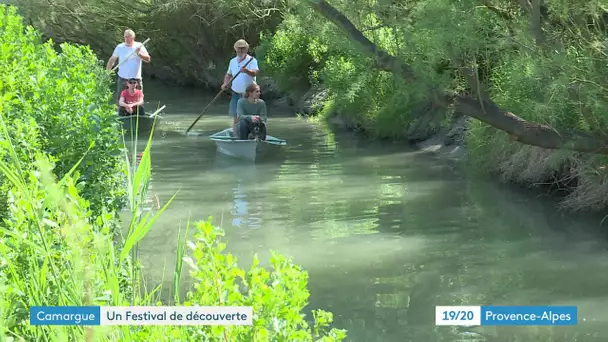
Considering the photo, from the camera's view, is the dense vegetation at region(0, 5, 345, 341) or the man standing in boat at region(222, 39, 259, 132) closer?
→ the dense vegetation at region(0, 5, 345, 341)

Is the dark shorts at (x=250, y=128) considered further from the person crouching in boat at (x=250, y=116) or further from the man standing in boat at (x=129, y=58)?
the man standing in boat at (x=129, y=58)

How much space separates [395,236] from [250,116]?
6096 millimetres

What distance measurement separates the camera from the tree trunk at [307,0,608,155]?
10.5 meters

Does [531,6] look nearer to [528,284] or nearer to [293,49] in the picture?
[528,284]

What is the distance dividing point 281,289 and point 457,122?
1432cm

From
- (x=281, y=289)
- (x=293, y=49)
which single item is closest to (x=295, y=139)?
(x=293, y=49)

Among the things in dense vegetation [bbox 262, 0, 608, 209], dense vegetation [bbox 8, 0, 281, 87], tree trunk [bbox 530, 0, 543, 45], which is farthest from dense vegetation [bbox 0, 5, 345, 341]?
dense vegetation [bbox 8, 0, 281, 87]

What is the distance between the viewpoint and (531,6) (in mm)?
10859

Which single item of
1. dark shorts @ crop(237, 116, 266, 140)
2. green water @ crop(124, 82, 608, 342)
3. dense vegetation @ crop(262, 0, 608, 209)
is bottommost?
green water @ crop(124, 82, 608, 342)

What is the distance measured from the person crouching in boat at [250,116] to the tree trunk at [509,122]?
5943 mm

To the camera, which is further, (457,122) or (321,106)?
(321,106)

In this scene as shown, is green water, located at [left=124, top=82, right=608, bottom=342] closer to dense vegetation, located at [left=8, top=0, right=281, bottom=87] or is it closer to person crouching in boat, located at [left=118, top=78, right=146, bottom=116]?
person crouching in boat, located at [left=118, top=78, right=146, bottom=116]

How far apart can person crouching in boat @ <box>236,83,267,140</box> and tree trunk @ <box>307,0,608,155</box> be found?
5.94 meters

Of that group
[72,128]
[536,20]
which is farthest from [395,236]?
[72,128]
